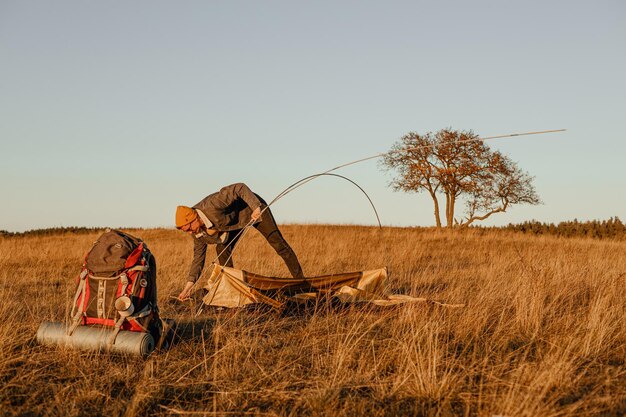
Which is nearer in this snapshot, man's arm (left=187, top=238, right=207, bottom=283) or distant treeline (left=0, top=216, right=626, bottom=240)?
man's arm (left=187, top=238, right=207, bottom=283)

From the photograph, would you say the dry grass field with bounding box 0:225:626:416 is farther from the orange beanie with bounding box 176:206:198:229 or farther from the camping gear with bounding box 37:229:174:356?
the orange beanie with bounding box 176:206:198:229

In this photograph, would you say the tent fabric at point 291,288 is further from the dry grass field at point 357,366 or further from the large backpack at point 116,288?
the large backpack at point 116,288

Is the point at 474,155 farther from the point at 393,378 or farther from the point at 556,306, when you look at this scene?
the point at 393,378

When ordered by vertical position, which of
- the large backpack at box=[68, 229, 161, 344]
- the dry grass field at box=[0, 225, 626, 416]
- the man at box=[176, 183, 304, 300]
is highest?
the man at box=[176, 183, 304, 300]

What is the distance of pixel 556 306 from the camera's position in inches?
216

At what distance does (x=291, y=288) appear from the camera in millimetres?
6602

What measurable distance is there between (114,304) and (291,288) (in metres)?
2.71

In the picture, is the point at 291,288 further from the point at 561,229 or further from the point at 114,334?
the point at 561,229

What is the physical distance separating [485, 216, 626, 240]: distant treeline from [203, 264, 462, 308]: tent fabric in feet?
60.3

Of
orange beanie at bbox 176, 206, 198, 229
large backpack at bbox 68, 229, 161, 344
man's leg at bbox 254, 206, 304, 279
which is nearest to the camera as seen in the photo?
large backpack at bbox 68, 229, 161, 344

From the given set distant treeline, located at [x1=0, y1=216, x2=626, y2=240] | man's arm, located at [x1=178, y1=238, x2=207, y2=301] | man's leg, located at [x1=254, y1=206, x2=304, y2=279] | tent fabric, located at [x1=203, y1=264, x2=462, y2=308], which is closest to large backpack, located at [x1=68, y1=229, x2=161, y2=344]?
tent fabric, located at [x1=203, y1=264, x2=462, y2=308]

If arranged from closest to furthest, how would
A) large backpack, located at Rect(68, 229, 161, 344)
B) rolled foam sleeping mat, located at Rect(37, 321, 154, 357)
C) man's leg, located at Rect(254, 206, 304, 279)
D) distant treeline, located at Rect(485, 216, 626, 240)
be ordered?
1. rolled foam sleeping mat, located at Rect(37, 321, 154, 357)
2. large backpack, located at Rect(68, 229, 161, 344)
3. man's leg, located at Rect(254, 206, 304, 279)
4. distant treeline, located at Rect(485, 216, 626, 240)

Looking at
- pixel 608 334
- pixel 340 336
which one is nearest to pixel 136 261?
pixel 340 336

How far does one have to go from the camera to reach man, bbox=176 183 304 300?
249 inches
